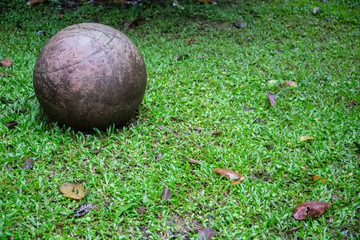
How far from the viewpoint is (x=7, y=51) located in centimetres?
476

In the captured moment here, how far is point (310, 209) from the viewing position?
8.34ft

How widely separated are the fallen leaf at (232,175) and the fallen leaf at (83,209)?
1227 mm

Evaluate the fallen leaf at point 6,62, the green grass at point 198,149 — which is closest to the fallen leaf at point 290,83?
the green grass at point 198,149

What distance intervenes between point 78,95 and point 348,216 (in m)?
2.72

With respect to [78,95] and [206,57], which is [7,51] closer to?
[78,95]

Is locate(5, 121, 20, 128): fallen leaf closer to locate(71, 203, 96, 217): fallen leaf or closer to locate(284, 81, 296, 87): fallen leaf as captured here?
locate(71, 203, 96, 217): fallen leaf

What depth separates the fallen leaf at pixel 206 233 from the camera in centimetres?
232

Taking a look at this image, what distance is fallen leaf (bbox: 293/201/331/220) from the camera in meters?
2.52

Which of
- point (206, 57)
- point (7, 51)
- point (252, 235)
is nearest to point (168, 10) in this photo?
point (206, 57)

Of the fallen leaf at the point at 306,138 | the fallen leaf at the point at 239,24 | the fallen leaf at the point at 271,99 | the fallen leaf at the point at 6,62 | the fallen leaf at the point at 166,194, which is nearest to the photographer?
the fallen leaf at the point at 166,194

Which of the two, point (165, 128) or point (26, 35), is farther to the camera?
point (26, 35)

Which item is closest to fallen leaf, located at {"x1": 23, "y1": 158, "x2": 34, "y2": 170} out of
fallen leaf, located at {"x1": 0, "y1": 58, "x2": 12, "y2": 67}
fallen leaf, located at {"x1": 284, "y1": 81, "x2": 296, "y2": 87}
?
fallen leaf, located at {"x1": 0, "y1": 58, "x2": 12, "y2": 67}

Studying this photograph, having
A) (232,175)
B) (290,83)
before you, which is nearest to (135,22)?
(290,83)

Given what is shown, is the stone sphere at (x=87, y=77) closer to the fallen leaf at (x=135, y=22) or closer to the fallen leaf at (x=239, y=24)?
the fallen leaf at (x=135, y=22)
